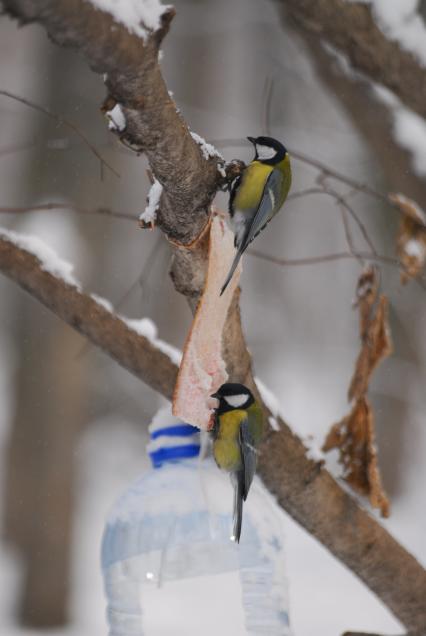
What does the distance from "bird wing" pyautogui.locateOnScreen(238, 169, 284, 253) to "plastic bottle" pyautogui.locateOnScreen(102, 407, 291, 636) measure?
44 cm

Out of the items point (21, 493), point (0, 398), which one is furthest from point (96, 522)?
point (21, 493)

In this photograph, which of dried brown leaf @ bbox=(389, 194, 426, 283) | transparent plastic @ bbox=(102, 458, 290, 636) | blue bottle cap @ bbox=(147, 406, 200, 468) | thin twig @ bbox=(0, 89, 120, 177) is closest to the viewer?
thin twig @ bbox=(0, 89, 120, 177)

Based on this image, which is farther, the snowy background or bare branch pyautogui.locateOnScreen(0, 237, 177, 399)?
the snowy background

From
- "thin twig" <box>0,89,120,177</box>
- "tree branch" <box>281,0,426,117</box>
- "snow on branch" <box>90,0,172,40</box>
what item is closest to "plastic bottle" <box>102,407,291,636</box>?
"thin twig" <box>0,89,120,177</box>

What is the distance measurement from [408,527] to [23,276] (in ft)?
15.2

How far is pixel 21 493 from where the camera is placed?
13.5 feet

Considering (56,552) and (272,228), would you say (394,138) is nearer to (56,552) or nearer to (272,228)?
(56,552)

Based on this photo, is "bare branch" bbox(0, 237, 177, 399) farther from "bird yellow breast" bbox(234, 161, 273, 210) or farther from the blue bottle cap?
"bird yellow breast" bbox(234, 161, 273, 210)

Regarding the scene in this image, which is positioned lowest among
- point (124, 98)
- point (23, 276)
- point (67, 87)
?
point (124, 98)

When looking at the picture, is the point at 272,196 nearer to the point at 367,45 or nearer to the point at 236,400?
the point at 236,400

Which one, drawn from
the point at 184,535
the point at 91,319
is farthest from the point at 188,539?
the point at 91,319

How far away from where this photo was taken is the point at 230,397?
3.27ft

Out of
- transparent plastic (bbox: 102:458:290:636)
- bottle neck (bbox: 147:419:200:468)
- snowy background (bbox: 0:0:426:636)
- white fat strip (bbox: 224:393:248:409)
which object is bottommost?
white fat strip (bbox: 224:393:248:409)

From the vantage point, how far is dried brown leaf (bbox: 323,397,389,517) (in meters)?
1.49
